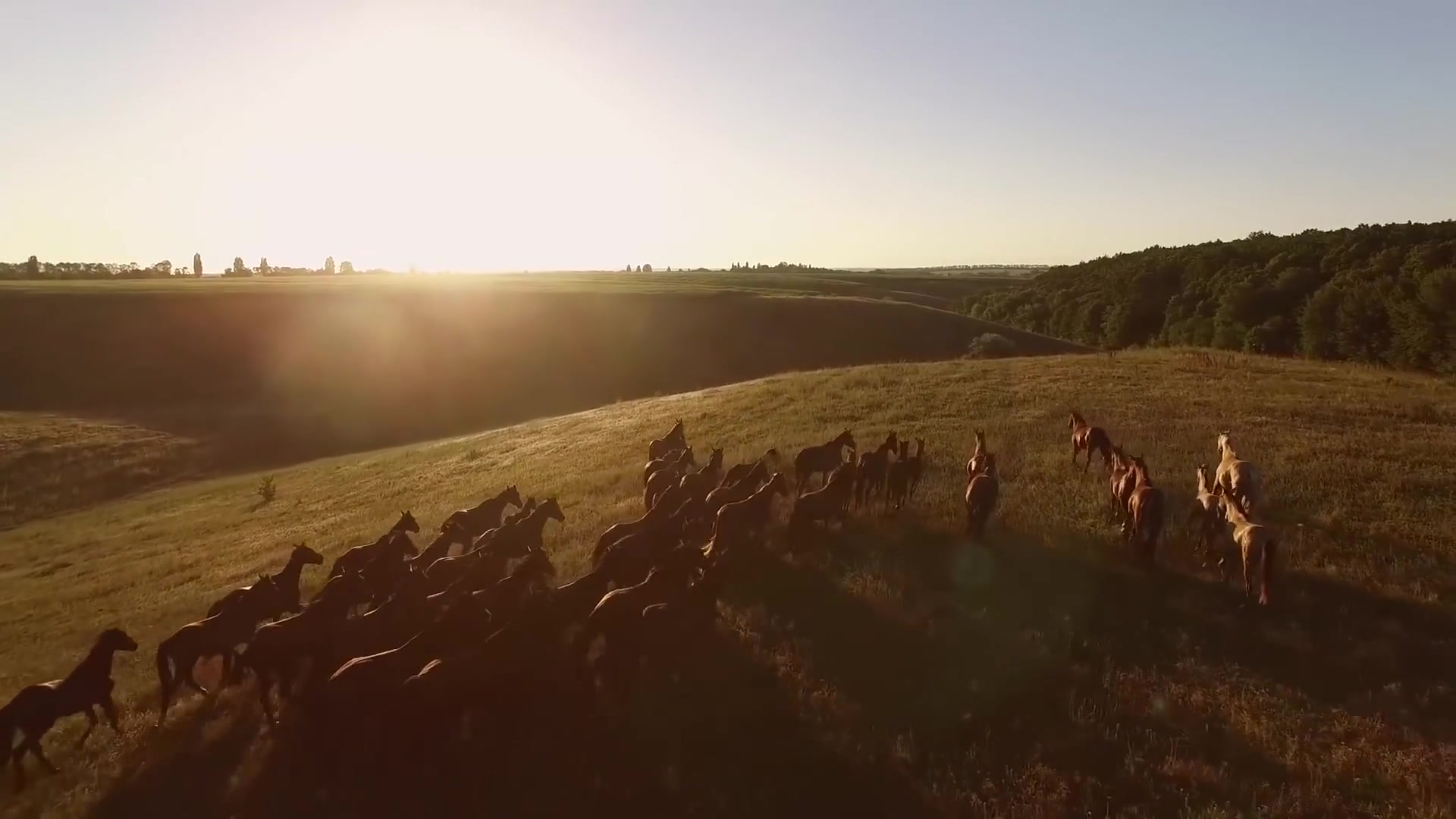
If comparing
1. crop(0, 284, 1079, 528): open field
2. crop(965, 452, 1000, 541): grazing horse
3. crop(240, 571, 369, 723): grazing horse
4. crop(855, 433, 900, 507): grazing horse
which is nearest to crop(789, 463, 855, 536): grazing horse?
crop(855, 433, 900, 507): grazing horse

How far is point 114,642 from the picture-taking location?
9.90m

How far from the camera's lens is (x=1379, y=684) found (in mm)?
8602

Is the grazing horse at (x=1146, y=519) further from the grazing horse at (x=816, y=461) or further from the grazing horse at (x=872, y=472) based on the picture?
the grazing horse at (x=816, y=461)

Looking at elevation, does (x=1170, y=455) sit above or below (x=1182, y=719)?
above

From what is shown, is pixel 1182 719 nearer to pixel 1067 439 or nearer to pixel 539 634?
pixel 539 634

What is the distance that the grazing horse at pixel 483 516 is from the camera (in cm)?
1586

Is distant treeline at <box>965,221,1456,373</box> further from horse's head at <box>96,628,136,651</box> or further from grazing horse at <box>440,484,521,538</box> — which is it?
horse's head at <box>96,628,136,651</box>

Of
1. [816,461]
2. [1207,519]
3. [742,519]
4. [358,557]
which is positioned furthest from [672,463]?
[1207,519]

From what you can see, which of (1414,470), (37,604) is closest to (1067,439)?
(1414,470)

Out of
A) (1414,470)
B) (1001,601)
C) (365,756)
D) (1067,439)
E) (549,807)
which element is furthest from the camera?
(1067,439)

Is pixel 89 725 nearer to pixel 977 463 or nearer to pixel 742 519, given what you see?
pixel 742 519

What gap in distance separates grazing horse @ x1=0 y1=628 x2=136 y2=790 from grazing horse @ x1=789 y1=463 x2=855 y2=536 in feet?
30.2

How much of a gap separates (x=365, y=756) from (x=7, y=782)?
447cm

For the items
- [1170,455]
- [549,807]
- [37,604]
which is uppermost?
[1170,455]
